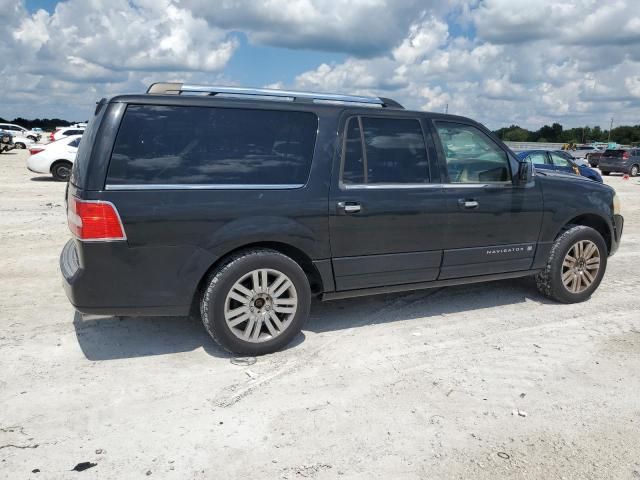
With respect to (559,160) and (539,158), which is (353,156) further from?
(559,160)

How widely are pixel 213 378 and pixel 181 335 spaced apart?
870 mm

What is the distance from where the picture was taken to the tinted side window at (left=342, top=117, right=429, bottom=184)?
441cm

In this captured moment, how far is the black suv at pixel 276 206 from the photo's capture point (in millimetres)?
3734

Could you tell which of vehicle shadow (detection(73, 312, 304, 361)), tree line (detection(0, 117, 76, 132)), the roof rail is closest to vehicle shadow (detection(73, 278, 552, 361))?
vehicle shadow (detection(73, 312, 304, 361))

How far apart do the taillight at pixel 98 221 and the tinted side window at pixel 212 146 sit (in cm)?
19

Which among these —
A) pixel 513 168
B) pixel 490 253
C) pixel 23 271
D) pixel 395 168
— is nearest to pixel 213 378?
pixel 395 168

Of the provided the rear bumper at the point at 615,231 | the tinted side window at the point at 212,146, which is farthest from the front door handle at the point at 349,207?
the rear bumper at the point at 615,231

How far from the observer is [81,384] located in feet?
12.2

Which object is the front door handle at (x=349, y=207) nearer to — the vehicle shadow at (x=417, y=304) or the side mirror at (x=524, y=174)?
the vehicle shadow at (x=417, y=304)

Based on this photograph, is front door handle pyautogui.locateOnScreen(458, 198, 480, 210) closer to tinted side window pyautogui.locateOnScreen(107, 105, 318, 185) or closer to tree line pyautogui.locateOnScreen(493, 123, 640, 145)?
tinted side window pyautogui.locateOnScreen(107, 105, 318, 185)

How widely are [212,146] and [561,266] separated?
11.9ft

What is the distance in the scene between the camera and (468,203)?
486 cm

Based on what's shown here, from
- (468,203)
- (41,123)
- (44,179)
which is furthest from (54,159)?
(41,123)

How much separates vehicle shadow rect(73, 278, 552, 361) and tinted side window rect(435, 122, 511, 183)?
1.32 meters
